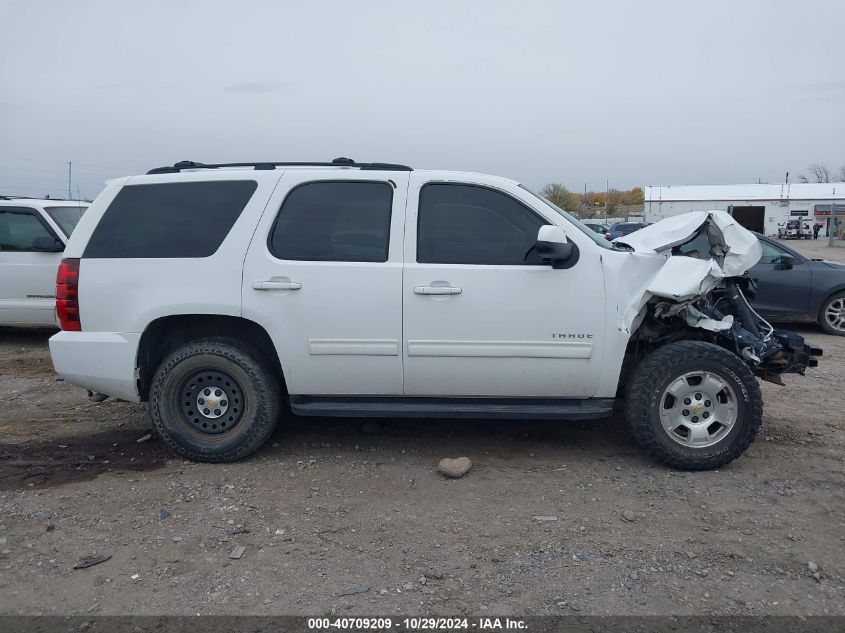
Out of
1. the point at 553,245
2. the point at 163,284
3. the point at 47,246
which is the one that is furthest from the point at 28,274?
the point at 553,245

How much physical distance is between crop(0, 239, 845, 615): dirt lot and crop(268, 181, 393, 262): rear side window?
4.83ft

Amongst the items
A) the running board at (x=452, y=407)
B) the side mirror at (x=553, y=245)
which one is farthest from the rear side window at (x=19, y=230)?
the side mirror at (x=553, y=245)

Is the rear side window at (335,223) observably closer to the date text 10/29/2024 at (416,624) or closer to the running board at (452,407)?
the running board at (452,407)

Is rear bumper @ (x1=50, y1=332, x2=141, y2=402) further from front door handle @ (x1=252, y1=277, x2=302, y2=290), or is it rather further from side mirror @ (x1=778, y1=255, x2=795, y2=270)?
side mirror @ (x1=778, y1=255, x2=795, y2=270)

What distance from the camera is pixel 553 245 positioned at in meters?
4.61

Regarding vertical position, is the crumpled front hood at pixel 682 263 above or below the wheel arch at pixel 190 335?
above

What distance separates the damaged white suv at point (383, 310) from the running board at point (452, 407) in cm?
1

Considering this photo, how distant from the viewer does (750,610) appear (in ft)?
10.6

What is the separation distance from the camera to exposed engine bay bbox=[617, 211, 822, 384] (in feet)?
15.9

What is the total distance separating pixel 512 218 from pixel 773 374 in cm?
222

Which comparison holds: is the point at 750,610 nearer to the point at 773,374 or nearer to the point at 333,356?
the point at 773,374

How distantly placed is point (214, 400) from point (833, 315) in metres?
8.74

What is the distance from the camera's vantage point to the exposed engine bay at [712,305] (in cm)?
483

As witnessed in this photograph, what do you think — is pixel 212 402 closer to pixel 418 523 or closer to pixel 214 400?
pixel 214 400
